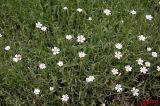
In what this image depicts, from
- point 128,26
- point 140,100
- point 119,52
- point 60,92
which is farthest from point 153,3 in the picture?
point 60,92

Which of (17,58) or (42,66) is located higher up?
(17,58)

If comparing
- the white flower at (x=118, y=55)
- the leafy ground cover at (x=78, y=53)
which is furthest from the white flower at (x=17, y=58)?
the white flower at (x=118, y=55)

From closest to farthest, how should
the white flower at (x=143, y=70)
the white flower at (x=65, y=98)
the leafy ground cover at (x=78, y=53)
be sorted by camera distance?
the white flower at (x=65, y=98) → the leafy ground cover at (x=78, y=53) → the white flower at (x=143, y=70)

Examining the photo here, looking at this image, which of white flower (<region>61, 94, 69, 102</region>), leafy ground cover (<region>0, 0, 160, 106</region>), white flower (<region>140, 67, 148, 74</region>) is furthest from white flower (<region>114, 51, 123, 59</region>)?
white flower (<region>61, 94, 69, 102</region>)

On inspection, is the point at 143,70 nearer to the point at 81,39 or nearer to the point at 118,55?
the point at 118,55

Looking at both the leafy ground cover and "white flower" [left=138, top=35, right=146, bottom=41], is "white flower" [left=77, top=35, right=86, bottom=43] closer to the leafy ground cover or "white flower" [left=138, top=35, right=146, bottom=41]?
the leafy ground cover

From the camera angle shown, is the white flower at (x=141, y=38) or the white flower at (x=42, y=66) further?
the white flower at (x=141, y=38)

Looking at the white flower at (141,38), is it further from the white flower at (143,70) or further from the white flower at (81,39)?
the white flower at (81,39)

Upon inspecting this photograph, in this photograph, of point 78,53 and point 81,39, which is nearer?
point 78,53

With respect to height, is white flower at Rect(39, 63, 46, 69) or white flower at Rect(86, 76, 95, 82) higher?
white flower at Rect(39, 63, 46, 69)

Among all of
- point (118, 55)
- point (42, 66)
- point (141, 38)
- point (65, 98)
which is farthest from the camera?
point (141, 38)

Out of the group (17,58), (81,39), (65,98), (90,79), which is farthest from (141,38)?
(17,58)

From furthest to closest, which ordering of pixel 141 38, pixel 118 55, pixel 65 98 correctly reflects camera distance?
pixel 141 38, pixel 118 55, pixel 65 98

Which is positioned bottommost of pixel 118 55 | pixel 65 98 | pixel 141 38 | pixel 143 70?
pixel 65 98
